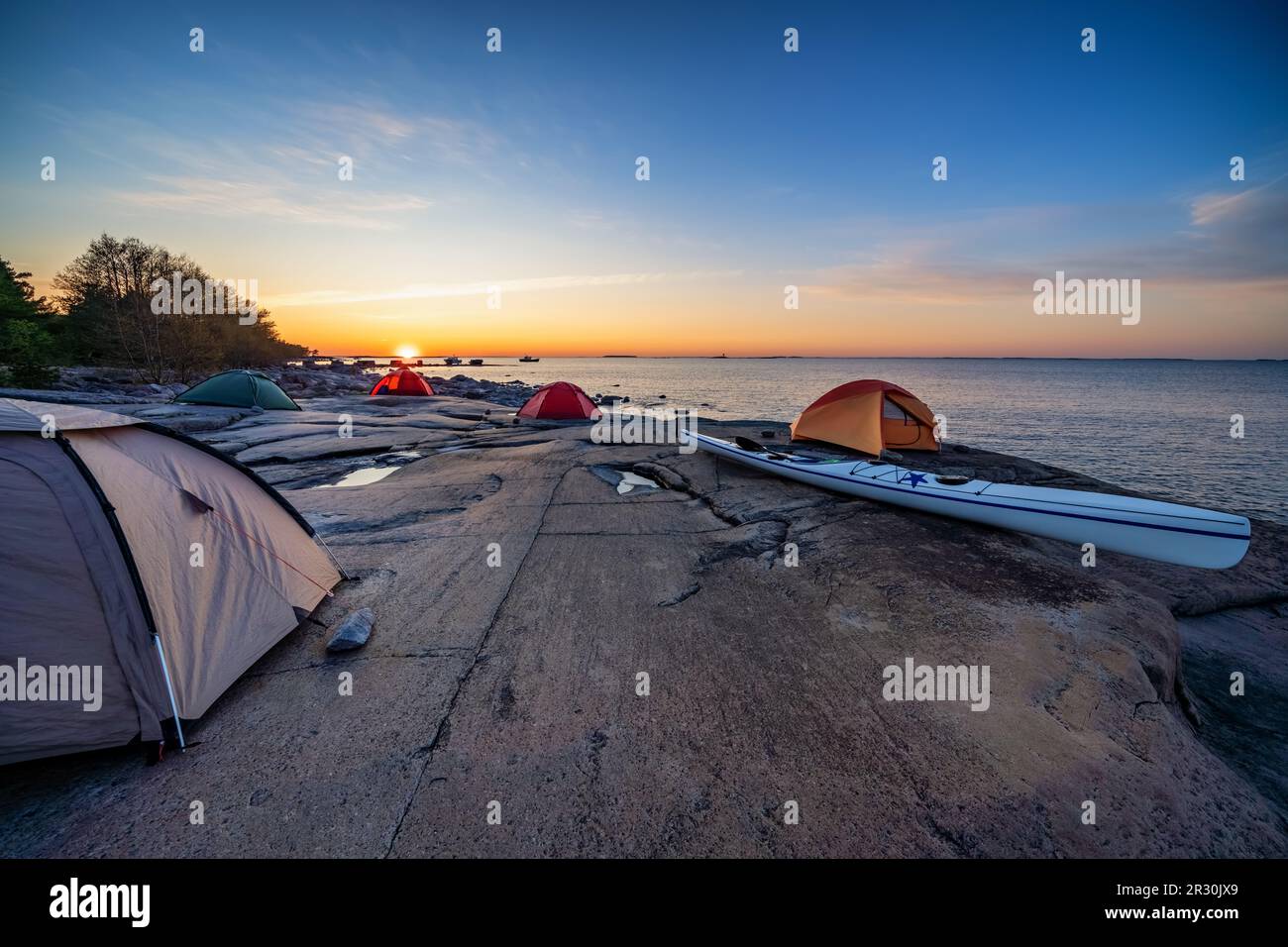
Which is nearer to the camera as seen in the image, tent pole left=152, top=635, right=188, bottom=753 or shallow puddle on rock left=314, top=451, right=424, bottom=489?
tent pole left=152, top=635, right=188, bottom=753

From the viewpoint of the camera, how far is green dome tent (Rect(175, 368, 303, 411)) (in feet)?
62.6

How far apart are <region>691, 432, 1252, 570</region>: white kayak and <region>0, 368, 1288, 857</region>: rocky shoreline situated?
0.38 m

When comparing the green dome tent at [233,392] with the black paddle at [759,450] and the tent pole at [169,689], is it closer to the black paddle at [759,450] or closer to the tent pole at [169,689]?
the black paddle at [759,450]

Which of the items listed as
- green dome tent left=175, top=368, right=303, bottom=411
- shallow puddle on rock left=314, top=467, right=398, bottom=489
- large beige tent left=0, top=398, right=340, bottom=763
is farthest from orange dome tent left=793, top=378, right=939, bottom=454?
green dome tent left=175, top=368, right=303, bottom=411

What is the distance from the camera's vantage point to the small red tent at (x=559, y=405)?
21.6m

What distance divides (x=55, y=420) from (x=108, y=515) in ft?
2.86

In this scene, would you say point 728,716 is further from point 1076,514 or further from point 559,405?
point 559,405

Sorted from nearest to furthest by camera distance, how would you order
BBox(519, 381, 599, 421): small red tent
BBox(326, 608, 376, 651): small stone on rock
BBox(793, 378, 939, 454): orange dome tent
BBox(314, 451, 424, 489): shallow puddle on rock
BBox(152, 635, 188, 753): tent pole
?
BBox(152, 635, 188, 753): tent pole
BBox(326, 608, 376, 651): small stone on rock
BBox(314, 451, 424, 489): shallow puddle on rock
BBox(793, 378, 939, 454): orange dome tent
BBox(519, 381, 599, 421): small red tent

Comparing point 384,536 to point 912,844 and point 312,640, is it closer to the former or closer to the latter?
point 312,640

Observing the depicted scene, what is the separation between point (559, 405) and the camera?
71.1 feet

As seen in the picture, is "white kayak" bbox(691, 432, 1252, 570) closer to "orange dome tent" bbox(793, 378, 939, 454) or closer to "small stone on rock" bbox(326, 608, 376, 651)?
"orange dome tent" bbox(793, 378, 939, 454)

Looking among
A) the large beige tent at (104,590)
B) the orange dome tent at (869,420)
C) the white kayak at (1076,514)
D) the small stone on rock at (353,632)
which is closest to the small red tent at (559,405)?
the orange dome tent at (869,420)

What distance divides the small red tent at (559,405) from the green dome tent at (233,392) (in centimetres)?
1017
